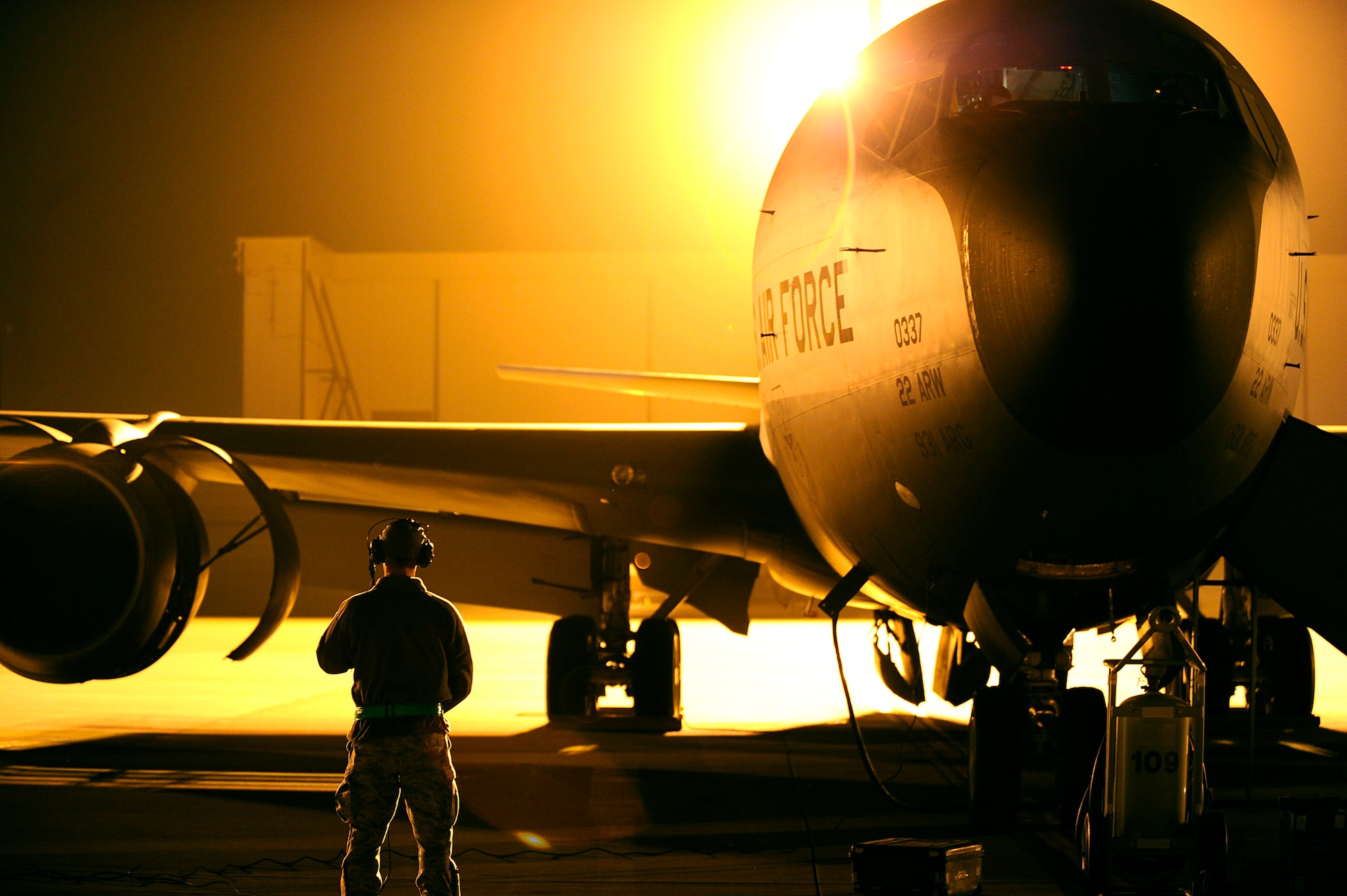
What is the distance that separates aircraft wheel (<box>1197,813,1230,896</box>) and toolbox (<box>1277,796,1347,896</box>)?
0.81ft

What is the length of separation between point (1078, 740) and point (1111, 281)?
2229 mm

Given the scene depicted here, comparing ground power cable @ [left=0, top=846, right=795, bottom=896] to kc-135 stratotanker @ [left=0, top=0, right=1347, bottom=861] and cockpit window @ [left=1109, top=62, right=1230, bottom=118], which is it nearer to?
kc-135 stratotanker @ [left=0, top=0, right=1347, bottom=861]

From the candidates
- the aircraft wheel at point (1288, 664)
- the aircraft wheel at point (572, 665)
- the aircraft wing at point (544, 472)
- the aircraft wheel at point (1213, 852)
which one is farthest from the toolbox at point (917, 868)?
the aircraft wheel at point (1288, 664)

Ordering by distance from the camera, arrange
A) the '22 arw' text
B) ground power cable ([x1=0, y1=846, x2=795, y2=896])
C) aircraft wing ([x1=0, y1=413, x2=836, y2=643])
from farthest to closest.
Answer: aircraft wing ([x1=0, y1=413, x2=836, y2=643]) → the '22 arw' text → ground power cable ([x1=0, y1=846, x2=795, y2=896])

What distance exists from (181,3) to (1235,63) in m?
22.9

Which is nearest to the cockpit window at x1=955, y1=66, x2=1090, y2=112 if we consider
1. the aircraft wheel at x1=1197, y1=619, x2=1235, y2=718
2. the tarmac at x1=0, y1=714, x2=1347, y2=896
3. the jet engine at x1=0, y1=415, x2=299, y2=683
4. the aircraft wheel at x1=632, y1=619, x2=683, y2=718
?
the tarmac at x1=0, y1=714, x2=1347, y2=896

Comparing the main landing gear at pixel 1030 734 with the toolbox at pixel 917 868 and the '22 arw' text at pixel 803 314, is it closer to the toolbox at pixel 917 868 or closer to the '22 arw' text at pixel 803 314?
the toolbox at pixel 917 868

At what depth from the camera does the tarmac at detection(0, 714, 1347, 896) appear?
4957mm

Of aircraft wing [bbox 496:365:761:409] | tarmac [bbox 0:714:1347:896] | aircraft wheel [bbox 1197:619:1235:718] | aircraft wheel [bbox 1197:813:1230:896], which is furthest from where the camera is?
aircraft wing [bbox 496:365:761:409]

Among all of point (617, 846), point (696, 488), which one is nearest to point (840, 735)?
point (696, 488)

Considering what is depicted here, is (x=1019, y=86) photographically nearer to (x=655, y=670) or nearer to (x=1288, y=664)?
(x=655, y=670)

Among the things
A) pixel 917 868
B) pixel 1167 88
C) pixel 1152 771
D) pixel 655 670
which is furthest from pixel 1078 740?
pixel 655 670

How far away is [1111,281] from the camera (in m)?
4.31

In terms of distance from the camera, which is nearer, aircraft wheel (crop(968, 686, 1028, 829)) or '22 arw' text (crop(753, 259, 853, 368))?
'22 arw' text (crop(753, 259, 853, 368))
